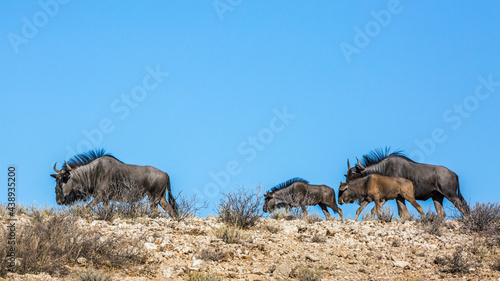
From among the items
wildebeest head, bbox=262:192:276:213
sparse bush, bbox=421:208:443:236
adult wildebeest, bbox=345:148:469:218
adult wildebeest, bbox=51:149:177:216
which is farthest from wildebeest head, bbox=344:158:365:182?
adult wildebeest, bbox=51:149:177:216

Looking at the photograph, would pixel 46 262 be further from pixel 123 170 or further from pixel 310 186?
pixel 310 186

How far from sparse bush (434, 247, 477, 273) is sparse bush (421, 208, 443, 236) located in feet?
5.61

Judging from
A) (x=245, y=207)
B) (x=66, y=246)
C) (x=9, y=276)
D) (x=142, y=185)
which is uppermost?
(x=142, y=185)

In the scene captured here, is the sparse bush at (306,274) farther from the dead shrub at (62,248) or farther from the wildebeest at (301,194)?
the wildebeest at (301,194)

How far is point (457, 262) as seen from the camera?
1045cm

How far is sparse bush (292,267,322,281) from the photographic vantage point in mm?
9359

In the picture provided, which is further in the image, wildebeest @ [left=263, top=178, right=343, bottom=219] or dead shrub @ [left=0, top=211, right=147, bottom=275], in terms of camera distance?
wildebeest @ [left=263, top=178, right=343, bottom=219]

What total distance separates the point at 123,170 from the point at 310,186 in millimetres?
7706

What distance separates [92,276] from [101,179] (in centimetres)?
883

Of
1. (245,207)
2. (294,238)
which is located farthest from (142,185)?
(294,238)

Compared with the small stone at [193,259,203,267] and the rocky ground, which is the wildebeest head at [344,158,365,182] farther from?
the small stone at [193,259,203,267]

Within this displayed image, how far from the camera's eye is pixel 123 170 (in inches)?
683

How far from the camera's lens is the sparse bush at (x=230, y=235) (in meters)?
11.1

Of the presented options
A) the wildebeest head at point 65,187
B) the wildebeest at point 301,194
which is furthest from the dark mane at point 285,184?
the wildebeest head at point 65,187
